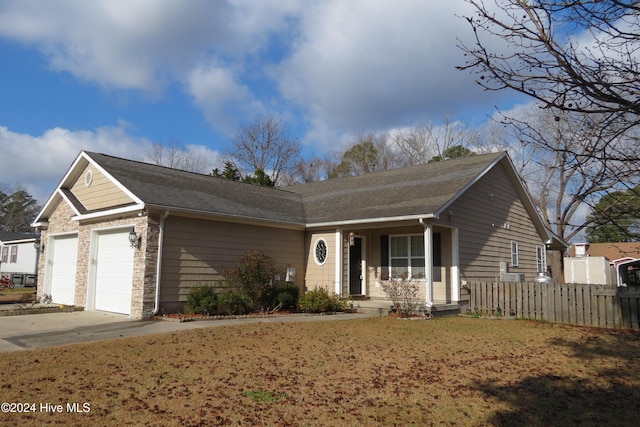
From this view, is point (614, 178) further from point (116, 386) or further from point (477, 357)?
point (116, 386)

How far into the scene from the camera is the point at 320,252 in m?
16.4

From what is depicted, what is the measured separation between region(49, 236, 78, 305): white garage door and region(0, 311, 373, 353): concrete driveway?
2.43 m

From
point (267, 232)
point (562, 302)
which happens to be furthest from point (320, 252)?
point (562, 302)

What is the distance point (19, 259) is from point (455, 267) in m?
32.7

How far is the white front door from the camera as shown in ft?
52.5

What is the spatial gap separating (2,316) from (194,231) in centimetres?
559

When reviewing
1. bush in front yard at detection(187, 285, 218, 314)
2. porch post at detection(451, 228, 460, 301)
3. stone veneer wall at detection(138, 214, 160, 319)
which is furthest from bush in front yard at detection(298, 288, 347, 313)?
stone veneer wall at detection(138, 214, 160, 319)

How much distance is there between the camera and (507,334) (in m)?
→ 10.5

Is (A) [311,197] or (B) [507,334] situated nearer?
(B) [507,334]

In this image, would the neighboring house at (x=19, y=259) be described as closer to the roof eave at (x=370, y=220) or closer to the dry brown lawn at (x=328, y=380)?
the roof eave at (x=370, y=220)

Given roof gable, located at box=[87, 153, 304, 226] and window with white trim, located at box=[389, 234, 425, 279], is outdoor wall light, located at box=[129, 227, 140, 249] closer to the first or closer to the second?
roof gable, located at box=[87, 153, 304, 226]

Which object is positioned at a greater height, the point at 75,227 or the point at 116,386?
the point at 75,227

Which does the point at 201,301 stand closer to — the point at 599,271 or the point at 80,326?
the point at 80,326

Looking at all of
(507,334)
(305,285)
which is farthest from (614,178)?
(305,285)
